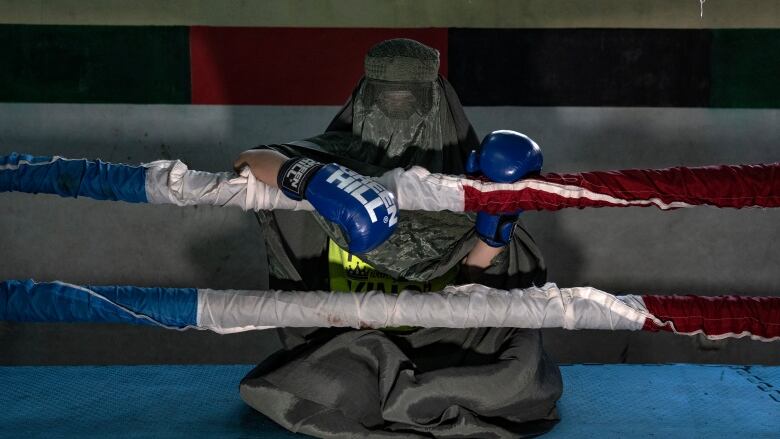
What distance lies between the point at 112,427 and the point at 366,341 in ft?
1.82

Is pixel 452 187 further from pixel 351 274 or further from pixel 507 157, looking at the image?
pixel 351 274

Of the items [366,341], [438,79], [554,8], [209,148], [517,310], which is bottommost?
[366,341]

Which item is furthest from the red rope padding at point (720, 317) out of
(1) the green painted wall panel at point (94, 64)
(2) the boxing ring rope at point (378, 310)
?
(1) the green painted wall panel at point (94, 64)

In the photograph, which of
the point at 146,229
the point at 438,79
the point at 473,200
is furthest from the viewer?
the point at 146,229

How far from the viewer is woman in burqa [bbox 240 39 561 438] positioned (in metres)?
1.78

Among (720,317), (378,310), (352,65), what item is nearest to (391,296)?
(378,310)

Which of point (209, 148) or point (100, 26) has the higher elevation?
point (100, 26)

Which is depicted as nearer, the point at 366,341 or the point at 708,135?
the point at 366,341

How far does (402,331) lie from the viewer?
1.98 metres

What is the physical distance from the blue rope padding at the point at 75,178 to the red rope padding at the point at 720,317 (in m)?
0.98

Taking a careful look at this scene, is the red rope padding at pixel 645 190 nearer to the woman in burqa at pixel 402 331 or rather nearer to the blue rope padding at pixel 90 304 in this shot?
the woman in burqa at pixel 402 331

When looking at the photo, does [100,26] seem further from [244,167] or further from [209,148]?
[244,167]

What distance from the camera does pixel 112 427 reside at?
1.83 metres

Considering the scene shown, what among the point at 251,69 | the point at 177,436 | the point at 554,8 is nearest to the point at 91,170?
the point at 177,436
